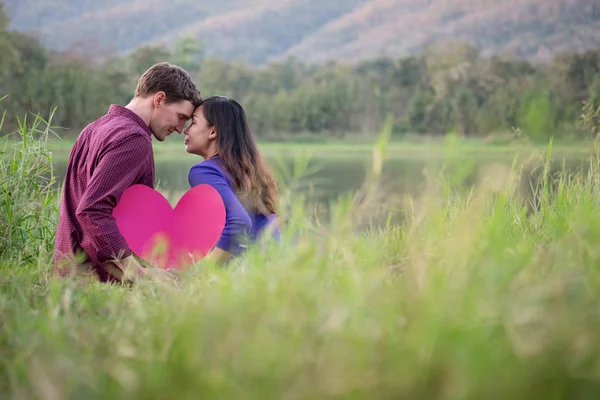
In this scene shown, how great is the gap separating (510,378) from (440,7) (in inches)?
5230

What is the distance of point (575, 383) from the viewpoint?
1.39 m

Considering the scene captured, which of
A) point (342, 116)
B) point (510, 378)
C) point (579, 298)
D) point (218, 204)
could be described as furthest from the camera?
point (342, 116)

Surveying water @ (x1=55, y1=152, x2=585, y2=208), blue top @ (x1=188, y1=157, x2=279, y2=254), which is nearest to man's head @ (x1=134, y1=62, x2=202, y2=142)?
blue top @ (x1=188, y1=157, x2=279, y2=254)

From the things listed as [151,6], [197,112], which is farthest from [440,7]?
[197,112]

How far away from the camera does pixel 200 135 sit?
3.60 meters

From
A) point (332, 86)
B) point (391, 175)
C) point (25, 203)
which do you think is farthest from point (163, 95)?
point (332, 86)

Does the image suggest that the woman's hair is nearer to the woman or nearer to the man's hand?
the woman

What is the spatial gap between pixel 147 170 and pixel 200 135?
467mm

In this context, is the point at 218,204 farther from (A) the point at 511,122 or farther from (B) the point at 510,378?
(A) the point at 511,122

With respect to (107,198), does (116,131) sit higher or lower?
higher

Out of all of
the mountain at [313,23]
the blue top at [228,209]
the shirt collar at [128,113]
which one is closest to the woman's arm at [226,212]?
the blue top at [228,209]

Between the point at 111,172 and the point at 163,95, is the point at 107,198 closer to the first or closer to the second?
the point at 111,172

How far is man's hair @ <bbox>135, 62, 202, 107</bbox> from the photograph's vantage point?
135 inches

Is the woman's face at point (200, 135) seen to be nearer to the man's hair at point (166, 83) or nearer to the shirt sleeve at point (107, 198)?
the man's hair at point (166, 83)
